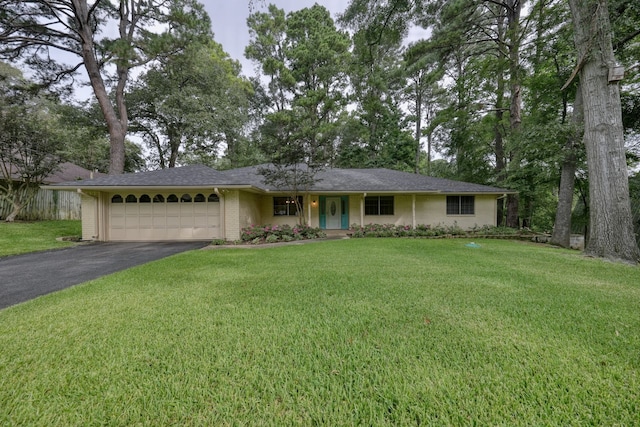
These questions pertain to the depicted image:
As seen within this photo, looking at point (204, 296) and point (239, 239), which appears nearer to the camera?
point (204, 296)

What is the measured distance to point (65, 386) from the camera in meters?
1.62

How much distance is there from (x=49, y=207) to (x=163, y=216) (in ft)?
35.6

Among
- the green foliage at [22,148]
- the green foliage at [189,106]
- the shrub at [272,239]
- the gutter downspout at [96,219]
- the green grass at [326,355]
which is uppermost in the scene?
the green foliage at [189,106]

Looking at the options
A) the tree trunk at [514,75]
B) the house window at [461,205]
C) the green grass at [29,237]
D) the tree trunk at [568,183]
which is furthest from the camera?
the house window at [461,205]

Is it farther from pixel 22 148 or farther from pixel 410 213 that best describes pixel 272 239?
pixel 22 148

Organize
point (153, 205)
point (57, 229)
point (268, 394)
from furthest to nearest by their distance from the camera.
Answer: point (57, 229) < point (153, 205) < point (268, 394)

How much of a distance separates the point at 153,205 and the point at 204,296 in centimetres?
829

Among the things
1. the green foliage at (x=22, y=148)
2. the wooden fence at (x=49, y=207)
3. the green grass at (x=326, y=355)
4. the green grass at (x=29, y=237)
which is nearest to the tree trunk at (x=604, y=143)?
the green grass at (x=326, y=355)

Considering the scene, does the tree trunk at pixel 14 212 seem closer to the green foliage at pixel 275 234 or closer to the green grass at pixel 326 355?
the green foliage at pixel 275 234

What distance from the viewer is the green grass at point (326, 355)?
1411 millimetres

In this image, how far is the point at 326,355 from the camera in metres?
1.93

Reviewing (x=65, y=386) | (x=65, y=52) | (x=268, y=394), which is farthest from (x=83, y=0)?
(x=268, y=394)

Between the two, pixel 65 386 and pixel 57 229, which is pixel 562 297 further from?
pixel 57 229

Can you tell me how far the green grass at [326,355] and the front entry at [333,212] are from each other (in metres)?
8.53
